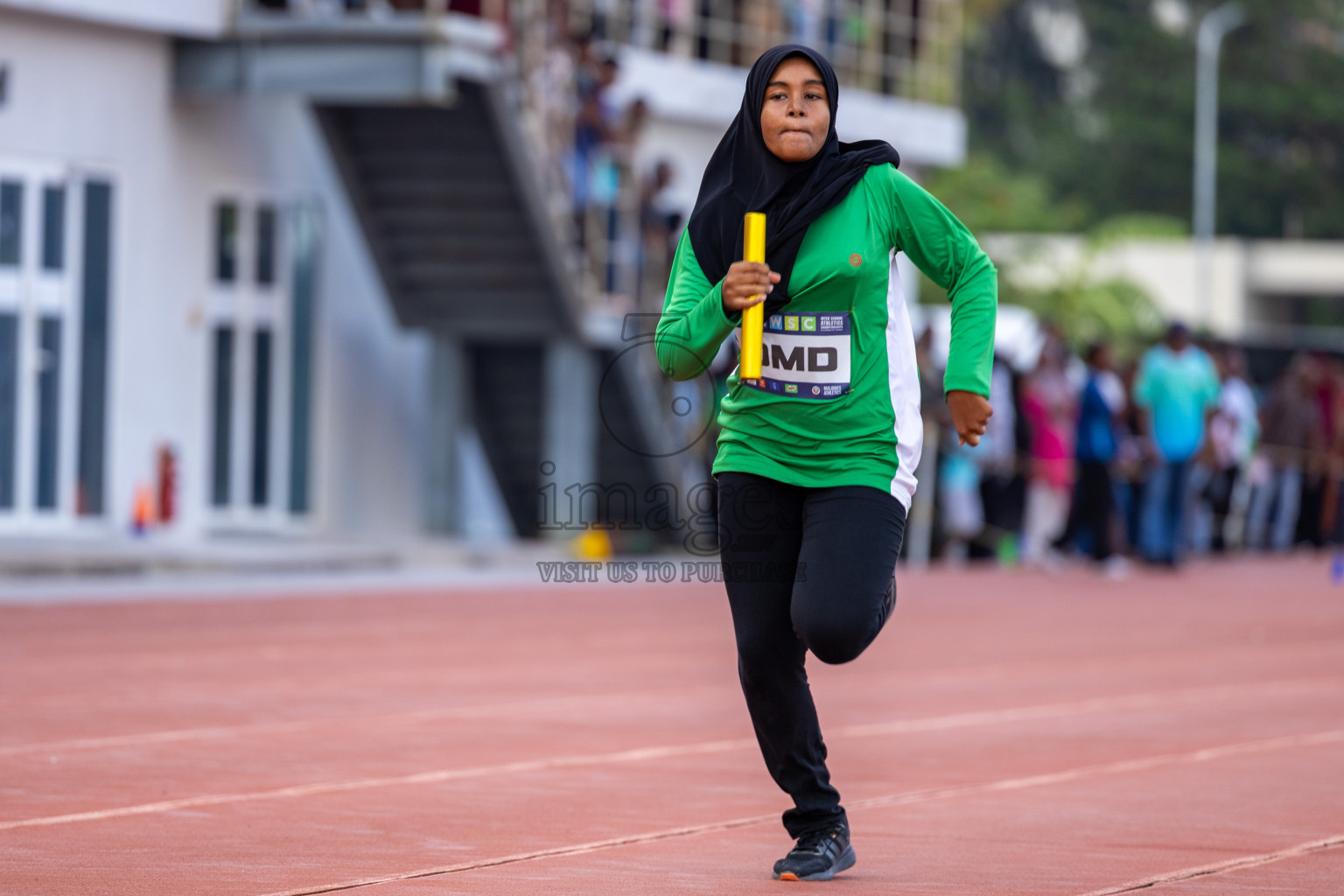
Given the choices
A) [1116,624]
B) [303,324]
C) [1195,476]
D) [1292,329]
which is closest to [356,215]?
[303,324]

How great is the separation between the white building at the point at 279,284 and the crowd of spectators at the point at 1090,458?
303 cm

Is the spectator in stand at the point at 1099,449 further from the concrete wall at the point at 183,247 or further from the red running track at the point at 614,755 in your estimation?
the concrete wall at the point at 183,247

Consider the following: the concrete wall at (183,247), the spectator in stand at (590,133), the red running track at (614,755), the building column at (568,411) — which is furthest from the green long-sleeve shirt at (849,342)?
the building column at (568,411)

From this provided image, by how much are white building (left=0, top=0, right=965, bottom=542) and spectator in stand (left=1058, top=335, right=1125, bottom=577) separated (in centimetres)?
402

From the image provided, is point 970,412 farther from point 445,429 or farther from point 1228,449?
point 1228,449

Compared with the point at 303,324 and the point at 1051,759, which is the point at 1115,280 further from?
the point at 1051,759

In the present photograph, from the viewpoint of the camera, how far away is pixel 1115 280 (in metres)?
53.3

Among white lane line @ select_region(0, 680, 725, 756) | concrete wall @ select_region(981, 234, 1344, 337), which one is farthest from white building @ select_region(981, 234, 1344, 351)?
white lane line @ select_region(0, 680, 725, 756)

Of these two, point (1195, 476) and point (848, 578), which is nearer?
point (848, 578)

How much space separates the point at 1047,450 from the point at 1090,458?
1.68 feet

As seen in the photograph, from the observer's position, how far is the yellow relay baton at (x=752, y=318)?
5.80 m

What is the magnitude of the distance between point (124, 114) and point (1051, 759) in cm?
1444

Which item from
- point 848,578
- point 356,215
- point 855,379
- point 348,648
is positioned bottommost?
point 348,648

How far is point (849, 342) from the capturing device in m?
6.11
